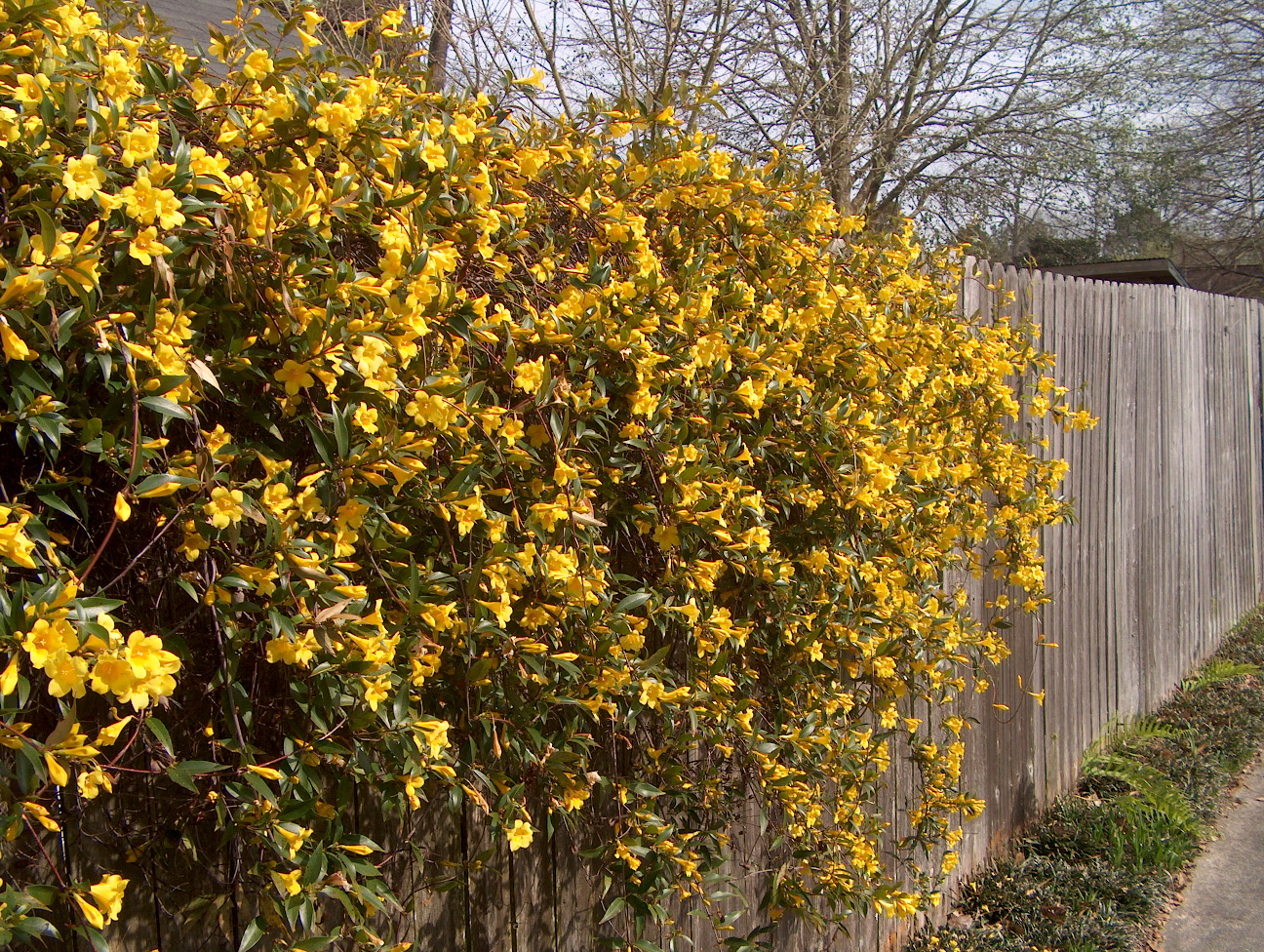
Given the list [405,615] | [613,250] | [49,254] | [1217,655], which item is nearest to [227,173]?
[49,254]

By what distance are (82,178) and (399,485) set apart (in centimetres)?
56

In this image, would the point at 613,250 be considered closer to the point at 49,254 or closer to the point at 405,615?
the point at 405,615

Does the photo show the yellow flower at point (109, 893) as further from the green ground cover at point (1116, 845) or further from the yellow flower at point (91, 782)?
the green ground cover at point (1116, 845)

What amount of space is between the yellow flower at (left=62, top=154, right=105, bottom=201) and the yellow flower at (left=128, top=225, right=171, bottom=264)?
7 centimetres

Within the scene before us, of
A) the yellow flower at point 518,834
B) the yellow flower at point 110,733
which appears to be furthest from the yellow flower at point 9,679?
the yellow flower at point 518,834

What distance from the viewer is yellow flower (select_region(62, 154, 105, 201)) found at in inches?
48.7

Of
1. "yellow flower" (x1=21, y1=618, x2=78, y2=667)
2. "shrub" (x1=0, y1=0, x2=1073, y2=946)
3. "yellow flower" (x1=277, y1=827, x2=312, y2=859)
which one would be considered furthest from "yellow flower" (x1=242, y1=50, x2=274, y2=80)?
"yellow flower" (x1=277, y1=827, x2=312, y2=859)

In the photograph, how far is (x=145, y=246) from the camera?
4.25 feet

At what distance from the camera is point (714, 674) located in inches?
89.8

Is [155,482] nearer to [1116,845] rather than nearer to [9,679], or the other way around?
[9,679]

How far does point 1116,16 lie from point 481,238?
608 inches

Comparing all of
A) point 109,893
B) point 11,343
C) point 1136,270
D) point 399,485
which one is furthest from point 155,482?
point 1136,270

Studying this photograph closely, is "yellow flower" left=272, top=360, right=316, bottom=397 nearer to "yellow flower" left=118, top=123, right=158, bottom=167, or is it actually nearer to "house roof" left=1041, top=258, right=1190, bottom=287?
"yellow flower" left=118, top=123, right=158, bottom=167

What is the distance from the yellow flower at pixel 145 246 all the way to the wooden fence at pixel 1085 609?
953mm
